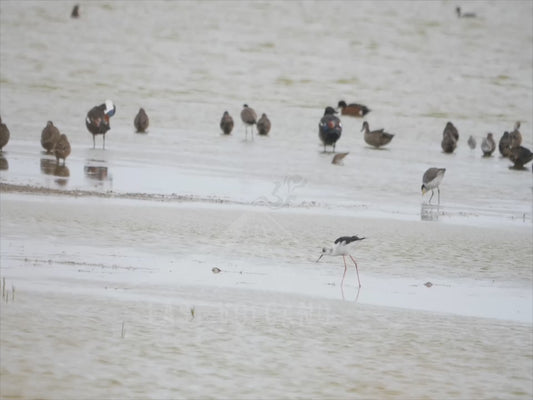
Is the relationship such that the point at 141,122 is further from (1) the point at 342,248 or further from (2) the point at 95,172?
(1) the point at 342,248

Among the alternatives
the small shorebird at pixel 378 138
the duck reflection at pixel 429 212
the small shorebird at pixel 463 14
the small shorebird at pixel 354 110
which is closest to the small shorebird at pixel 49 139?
the duck reflection at pixel 429 212

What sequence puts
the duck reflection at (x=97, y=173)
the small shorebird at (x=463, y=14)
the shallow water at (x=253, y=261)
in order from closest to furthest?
the shallow water at (x=253, y=261) → the duck reflection at (x=97, y=173) → the small shorebird at (x=463, y=14)

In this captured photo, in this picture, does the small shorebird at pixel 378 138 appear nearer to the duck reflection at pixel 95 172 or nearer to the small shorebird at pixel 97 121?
the small shorebird at pixel 97 121

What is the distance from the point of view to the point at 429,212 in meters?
17.0

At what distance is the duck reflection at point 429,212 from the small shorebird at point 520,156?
26.5ft

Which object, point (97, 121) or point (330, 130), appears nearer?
point (97, 121)

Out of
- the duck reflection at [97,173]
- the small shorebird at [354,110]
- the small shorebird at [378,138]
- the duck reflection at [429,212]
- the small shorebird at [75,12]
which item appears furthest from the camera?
the small shorebird at [75,12]

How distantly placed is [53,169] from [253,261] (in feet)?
28.5

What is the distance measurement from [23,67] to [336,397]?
1701 inches

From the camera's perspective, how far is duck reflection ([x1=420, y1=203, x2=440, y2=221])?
16141 mm

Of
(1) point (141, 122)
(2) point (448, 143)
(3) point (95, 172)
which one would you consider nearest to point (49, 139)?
(3) point (95, 172)

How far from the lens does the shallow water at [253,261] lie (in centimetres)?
717

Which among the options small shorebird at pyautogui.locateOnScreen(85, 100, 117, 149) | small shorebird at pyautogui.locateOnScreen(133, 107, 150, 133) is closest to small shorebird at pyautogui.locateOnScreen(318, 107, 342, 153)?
small shorebird at pyautogui.locateOnScreen(133, 107, 150, 133)

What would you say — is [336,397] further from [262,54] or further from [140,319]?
[262,54]
